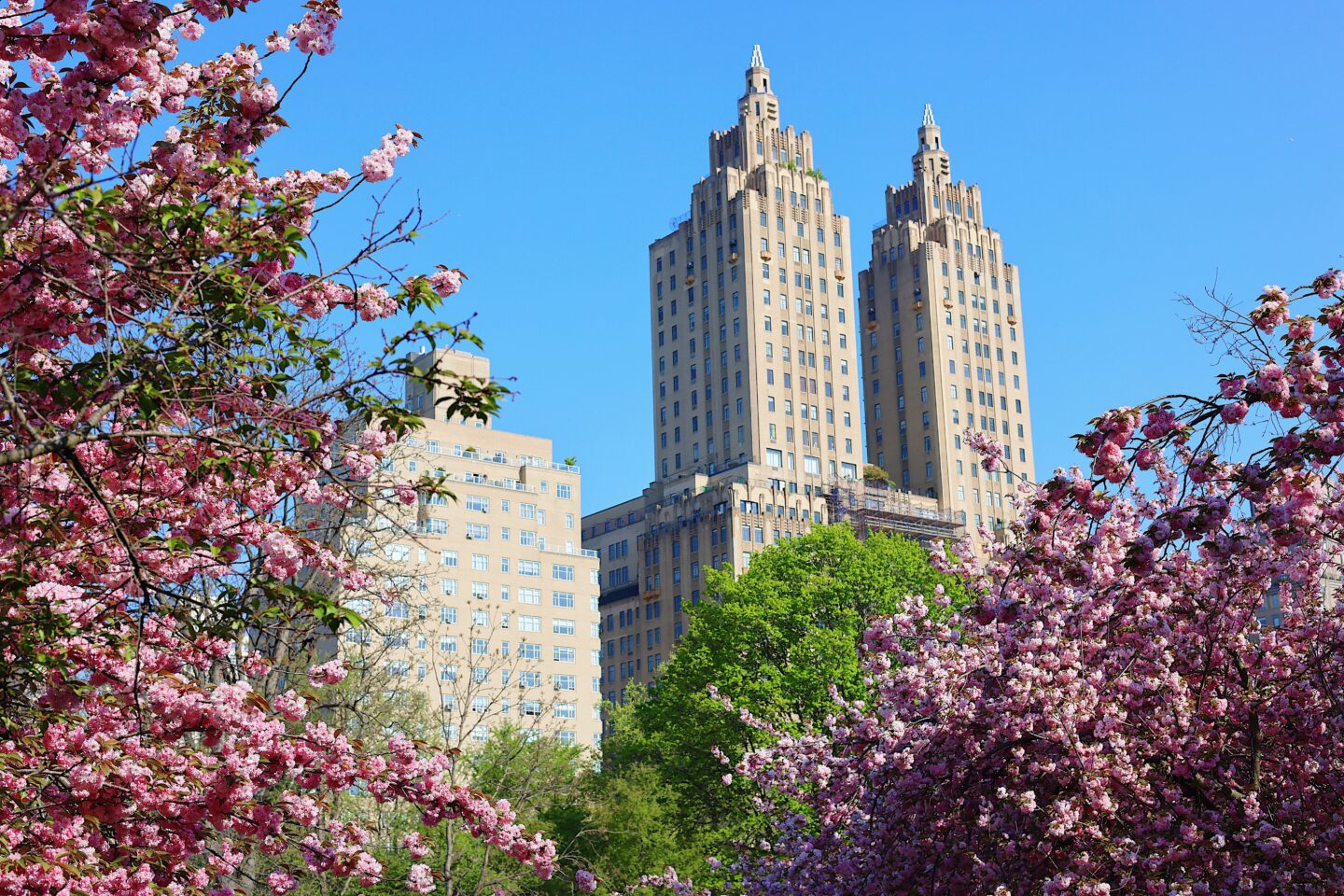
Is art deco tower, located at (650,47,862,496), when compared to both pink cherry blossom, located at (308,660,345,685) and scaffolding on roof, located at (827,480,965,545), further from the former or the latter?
pink cherry blossom, located at (308,660,345,685)

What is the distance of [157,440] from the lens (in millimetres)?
11680

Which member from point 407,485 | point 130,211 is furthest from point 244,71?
point 407,485

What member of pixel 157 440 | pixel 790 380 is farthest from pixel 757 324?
pixel 157 440

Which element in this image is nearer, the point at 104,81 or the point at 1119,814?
the point at 104,81

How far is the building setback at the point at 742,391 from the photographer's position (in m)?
123

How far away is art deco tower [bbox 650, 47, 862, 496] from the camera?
417 ft

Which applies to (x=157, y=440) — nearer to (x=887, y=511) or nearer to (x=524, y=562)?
(x=524, y=562)

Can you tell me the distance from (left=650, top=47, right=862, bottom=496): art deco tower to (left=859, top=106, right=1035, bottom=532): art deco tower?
687 cm

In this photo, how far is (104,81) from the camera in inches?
403

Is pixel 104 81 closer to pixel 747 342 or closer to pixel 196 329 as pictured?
pixel 196 329

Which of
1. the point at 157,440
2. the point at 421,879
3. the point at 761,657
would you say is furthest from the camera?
the point at 761,657

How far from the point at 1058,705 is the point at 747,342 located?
366 feet

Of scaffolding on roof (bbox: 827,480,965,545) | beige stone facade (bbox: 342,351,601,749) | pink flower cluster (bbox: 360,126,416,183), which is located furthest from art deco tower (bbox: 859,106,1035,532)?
pink flower cluster (bbox: 360,126,416,183)

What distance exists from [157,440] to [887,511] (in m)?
114
